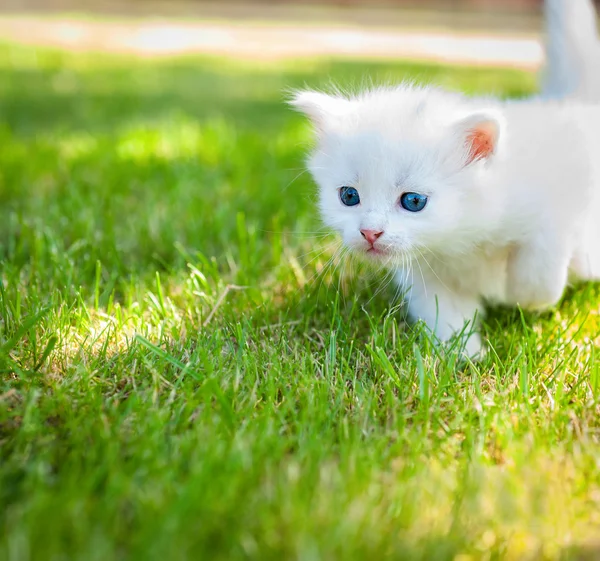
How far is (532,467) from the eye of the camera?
4.59ft

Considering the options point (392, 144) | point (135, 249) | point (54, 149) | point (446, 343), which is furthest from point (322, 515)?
point (54, 149)

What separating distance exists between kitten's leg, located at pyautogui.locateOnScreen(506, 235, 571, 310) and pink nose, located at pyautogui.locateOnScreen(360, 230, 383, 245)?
1.56 feet

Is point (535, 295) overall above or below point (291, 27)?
below

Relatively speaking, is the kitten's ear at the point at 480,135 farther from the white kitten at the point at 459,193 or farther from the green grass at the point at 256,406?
the green grass at the point at 256,406

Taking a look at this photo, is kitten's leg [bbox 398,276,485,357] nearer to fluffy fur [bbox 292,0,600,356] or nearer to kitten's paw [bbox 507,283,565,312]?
fluffy fur [bbox 292,0,600,356]

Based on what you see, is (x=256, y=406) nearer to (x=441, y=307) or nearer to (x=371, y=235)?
(x=371, y=235)

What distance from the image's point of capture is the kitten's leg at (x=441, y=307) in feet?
6.97

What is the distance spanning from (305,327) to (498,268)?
0.61 meters

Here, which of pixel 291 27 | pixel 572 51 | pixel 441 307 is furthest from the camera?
pixel 291 27

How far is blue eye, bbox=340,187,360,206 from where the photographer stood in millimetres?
1991

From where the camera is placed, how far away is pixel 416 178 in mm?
1863

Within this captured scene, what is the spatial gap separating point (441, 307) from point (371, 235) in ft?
1.43

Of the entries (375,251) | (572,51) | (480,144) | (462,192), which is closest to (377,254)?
(375,251)

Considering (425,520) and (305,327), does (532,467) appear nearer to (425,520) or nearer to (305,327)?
(425,520)
